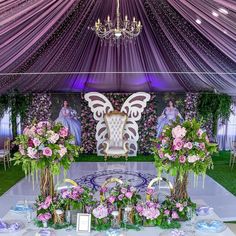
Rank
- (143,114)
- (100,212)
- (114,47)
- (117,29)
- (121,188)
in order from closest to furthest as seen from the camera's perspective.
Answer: (100,212), (121,188), (117,29), (114,47), (143,114)

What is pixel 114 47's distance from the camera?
7.39 meters

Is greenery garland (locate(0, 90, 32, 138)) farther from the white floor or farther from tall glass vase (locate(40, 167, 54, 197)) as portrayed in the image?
tall glass vase (locate(40, 167, 54, 197))

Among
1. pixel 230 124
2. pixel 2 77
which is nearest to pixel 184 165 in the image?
pixel 2 77

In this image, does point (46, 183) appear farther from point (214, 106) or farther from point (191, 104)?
point (214, 106)

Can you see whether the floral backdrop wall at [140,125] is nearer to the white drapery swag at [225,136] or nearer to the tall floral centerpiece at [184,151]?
the white drapery swag at [225,136]

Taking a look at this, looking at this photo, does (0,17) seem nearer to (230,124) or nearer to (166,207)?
(166,207)

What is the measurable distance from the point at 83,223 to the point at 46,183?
2.00ft

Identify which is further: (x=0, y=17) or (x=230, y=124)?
(x=230, y=124)

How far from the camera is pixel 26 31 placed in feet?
16.9

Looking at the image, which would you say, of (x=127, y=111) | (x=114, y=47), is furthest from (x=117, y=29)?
(x=127, y=111)

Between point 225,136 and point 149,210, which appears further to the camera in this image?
point 225,136

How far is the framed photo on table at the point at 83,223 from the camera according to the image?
2.87 meters

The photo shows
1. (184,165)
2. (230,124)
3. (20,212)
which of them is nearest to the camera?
(184,165)

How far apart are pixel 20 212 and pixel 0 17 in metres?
2.35
